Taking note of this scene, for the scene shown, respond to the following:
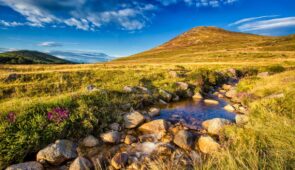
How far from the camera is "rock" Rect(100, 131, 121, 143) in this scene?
7340mm

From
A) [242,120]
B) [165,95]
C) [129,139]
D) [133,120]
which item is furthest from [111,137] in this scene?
[165,95]

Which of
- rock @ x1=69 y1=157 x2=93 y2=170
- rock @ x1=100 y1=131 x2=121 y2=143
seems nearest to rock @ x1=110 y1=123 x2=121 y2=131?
rock @ x1=100 y1=131 x2=121 y2=143

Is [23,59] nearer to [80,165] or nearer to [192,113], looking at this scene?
[192,113]

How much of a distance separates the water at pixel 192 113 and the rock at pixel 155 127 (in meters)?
1.25

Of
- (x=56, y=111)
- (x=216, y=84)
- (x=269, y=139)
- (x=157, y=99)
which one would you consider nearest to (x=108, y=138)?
(x=56, y=111)

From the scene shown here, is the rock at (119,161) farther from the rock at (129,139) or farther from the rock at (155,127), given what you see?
the rock at (155,127)

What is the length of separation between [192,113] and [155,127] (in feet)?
10.9

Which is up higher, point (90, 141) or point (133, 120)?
point (133, 120)

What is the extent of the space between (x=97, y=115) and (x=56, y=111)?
172 cm

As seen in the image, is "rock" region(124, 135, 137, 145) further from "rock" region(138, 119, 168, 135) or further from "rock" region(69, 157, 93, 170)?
"rock" region(69, 157, 93, 170)

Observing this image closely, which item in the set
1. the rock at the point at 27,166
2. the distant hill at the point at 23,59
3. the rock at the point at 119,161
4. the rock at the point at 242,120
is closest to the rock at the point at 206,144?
the rock at the point at 242,120

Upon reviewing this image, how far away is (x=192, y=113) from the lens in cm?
1087

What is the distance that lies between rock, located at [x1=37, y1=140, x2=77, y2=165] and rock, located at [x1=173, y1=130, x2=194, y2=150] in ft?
12.0

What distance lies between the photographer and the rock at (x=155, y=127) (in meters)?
8.23
